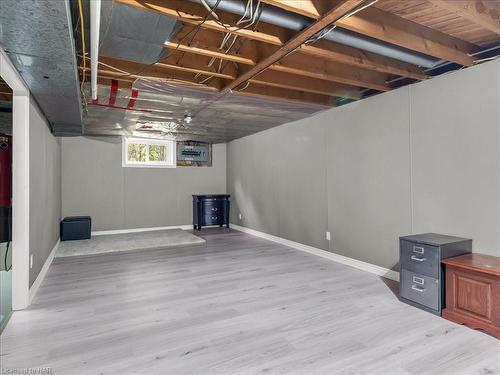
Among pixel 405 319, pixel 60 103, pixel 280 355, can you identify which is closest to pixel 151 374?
pixel 280 355

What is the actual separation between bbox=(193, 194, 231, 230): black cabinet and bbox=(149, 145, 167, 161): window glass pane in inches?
51.5

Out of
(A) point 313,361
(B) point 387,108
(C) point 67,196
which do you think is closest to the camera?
(A) point 313,361

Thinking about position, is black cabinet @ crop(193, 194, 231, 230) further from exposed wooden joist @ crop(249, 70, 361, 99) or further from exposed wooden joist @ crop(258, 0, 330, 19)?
exposed wooden joist @ crop(258, 0, 330, 19)

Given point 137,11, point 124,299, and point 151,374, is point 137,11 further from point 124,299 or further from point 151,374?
point 124,299

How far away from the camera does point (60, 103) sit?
3256mm

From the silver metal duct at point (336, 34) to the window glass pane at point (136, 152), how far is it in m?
5.64

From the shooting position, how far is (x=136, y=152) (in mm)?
7078

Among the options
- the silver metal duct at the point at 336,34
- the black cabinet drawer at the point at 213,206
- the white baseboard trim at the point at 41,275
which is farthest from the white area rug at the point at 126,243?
the silver metal duct at the point at 336,34

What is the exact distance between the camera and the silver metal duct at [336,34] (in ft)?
6.28

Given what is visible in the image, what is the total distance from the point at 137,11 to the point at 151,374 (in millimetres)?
2321

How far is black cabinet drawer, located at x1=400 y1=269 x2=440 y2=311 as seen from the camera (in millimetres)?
2633

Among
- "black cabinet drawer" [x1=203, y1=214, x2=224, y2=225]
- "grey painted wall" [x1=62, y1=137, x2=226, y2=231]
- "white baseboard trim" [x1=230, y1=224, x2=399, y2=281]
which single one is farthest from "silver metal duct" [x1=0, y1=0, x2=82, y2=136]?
"black cabinet drawer" [x1=203, y1=214, x2=224, y2=225]

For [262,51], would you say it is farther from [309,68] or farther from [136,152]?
[136,152]

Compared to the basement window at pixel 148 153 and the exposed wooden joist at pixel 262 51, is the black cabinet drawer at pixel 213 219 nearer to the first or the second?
the basement window at pixel 148 153
